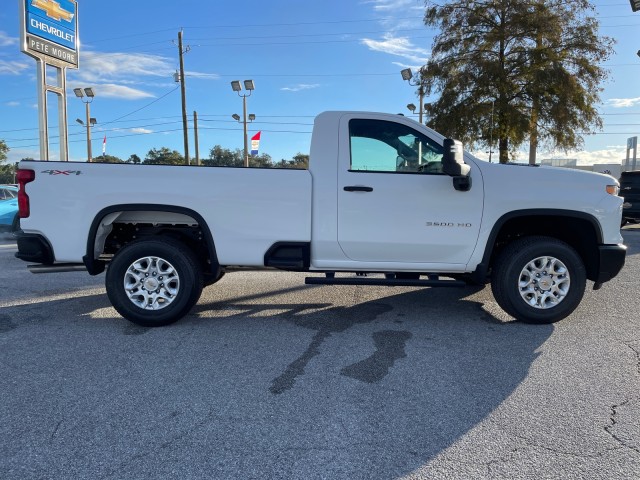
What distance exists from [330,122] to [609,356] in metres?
3.42

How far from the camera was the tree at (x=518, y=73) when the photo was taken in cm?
2009

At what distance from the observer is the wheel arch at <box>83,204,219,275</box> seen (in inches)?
186

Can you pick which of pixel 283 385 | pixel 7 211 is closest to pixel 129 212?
pixel 283 385

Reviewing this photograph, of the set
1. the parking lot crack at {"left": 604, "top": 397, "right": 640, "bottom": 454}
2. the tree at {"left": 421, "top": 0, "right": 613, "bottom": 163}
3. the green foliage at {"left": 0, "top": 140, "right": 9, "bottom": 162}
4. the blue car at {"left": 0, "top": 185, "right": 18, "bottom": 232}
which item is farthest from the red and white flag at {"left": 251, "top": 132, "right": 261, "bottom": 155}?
the green foliage at {"left": 0, "top": 140, "right": 9, "bottom": 162}

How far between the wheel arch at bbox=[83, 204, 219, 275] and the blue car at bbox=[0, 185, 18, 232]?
11.1m

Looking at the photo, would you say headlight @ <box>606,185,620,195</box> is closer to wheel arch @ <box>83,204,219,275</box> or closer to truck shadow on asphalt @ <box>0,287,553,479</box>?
truck shadow on asphalt @ <box>0,287,553,479</box>

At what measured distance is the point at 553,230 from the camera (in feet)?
17.3

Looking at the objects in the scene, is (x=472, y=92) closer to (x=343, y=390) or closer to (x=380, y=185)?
(x=380, y=185)

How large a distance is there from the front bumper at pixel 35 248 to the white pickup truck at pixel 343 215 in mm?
11

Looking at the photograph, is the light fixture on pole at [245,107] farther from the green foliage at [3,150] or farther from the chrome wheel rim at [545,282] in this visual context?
the green foliage at [3,150]

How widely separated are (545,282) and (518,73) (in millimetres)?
18418

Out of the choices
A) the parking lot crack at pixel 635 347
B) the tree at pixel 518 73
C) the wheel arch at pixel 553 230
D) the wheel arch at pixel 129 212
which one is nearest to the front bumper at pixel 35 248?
Answer: the wheel arch at pixel 129 212

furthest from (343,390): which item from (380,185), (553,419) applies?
(380,185)

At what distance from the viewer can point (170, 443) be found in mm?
2717
